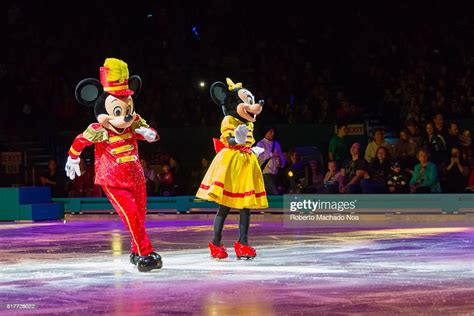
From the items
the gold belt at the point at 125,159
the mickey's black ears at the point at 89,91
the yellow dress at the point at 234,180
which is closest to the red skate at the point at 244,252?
the yellow dress at the point at 234,180

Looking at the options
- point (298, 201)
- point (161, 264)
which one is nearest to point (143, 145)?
point (298, 201)

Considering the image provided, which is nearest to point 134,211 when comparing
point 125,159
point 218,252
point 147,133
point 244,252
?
point 125,159

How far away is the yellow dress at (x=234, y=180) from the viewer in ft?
35.6

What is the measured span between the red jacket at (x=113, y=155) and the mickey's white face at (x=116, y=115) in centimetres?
6

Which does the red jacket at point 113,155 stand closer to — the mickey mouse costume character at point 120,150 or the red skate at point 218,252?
the mickey mouse costume character at point 120,150

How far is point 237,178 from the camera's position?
10.9 m

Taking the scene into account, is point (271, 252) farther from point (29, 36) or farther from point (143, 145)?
point (29, 36)

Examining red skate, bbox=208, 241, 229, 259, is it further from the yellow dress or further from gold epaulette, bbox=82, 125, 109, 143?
gold epaulette, bbox=82, 125, 109, 143

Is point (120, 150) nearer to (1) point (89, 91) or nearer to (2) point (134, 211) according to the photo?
(2) point (134, 211)

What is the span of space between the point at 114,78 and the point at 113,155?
791 mm

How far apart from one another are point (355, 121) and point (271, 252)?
8.57 m

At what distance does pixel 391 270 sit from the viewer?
31.3 feet

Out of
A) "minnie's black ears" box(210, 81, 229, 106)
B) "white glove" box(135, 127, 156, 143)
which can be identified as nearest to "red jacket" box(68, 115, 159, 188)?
"white glove" box(135, 127, 156, 143)

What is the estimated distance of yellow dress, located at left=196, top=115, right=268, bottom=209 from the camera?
10.8 m
